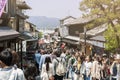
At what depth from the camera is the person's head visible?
592 centimetres

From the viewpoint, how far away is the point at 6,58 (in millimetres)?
5914

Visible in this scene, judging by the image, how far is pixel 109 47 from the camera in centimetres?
3541

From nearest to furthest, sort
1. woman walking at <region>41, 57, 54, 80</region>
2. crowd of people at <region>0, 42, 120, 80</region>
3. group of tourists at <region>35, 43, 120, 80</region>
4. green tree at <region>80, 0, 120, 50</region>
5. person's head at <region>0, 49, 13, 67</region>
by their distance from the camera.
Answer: person's head at <region>0, 49, 13, 67</region>
woman walking at <region>41, 57, 54, 80</region>
crowd of people at <region>0, 42, 120, 80</region>
group of tourists at <region>35, 43, 120, 80</region>
green tree at <region>80, 0, 120, 50</region>

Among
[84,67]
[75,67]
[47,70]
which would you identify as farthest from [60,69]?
[47,70]

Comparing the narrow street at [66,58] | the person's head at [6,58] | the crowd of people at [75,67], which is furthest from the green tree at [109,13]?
the person's head at [6,58]

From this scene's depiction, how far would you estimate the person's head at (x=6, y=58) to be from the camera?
19.4ft

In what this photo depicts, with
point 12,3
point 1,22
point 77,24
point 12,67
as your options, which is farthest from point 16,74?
point 77,24

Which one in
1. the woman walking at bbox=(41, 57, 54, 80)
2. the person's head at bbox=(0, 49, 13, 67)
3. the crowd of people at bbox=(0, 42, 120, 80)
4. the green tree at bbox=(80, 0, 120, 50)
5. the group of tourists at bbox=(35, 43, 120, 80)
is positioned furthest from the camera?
the green tree at bbox=(80, 0, 120, 50)

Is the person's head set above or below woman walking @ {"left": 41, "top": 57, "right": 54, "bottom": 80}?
above

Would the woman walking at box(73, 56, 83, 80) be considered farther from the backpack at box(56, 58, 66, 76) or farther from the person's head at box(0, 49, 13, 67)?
the person's head at box(0, 49, 13, 67)

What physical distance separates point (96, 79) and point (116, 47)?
18.6 meters

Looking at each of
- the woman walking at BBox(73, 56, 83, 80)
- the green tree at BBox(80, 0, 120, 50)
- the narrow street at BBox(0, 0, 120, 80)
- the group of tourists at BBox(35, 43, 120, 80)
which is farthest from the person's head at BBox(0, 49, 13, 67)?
the green tree at BBox(80, 0, 120, 50)

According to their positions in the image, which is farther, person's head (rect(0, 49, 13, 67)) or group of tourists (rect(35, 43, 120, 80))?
group of tourists (rect(35, 43, 120, 80))

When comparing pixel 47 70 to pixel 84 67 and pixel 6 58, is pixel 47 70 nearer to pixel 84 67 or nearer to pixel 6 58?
pixel 84 67
